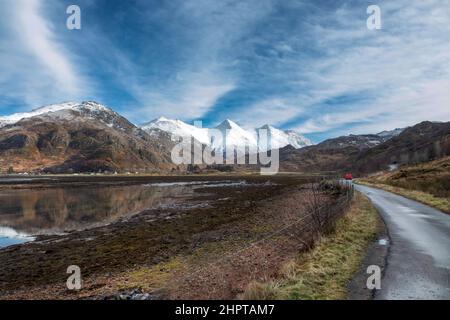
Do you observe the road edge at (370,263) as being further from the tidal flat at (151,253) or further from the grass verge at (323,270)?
the tidal flat at (151,253)

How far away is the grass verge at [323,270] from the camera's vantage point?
28.5ft

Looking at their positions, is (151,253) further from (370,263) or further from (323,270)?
(370,263)

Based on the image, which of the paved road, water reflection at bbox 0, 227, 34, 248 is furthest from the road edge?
water reflection at bbox 0, 227, 34, 248

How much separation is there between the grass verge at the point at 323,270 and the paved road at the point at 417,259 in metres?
1.08

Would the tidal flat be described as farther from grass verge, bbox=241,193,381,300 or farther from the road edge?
the road edge

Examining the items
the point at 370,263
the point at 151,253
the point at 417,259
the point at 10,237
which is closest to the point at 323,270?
the point at 370,263

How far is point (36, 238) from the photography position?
26516 mm

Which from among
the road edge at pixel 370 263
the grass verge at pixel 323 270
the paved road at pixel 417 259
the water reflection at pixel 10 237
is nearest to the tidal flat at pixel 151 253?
the water reflection at pixel 10 237

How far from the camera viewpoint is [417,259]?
11.6 m

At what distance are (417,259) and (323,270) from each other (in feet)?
12.9
